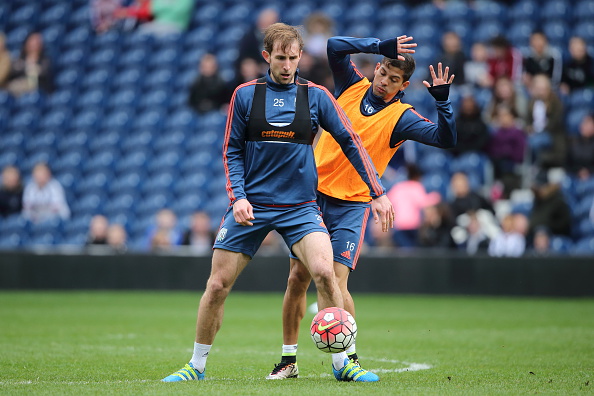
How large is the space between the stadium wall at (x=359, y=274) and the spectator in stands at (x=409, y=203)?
1.79 feet

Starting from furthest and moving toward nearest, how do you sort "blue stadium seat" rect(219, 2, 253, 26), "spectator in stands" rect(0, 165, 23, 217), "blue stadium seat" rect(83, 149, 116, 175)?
"blue stadium seat" rect(219, 2, 253, 26) < "blue stadium seat" rect(83, 149, 116, 175) < "spectator in stands" rect(0, 165, 23, 217)

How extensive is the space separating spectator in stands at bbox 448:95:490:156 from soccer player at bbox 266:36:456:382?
25.9 feet

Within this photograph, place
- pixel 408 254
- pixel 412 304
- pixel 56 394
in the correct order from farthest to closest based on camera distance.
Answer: pixel 408 254 < pixel 412 304 < pixel 56 394

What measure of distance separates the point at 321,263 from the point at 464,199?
28.7ft

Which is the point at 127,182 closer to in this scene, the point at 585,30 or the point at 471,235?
the point at 471,235

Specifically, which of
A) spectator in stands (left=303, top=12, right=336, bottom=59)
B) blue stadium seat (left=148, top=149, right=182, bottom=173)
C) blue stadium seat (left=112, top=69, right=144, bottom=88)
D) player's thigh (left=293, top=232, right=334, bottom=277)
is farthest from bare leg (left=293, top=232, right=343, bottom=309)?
blue stadium seat (left=112, top=69, right=144, bottom=88)

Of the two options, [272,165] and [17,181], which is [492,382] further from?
[17,181]

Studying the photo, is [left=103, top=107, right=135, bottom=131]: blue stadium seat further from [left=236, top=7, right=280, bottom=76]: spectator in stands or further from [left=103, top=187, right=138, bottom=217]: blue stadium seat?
[left=236, top=7, right=280, bottom=76]: spectator in stands

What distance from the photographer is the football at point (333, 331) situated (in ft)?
19.8

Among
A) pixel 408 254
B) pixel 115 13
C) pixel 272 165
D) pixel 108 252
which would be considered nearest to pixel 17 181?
pixel 108 252

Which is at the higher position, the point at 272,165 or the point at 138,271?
the point at 272,165

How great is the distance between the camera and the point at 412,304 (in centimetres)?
1374

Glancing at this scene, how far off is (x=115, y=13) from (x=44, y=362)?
48.8 ft

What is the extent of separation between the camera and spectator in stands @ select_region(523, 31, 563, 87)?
15.5 metres
